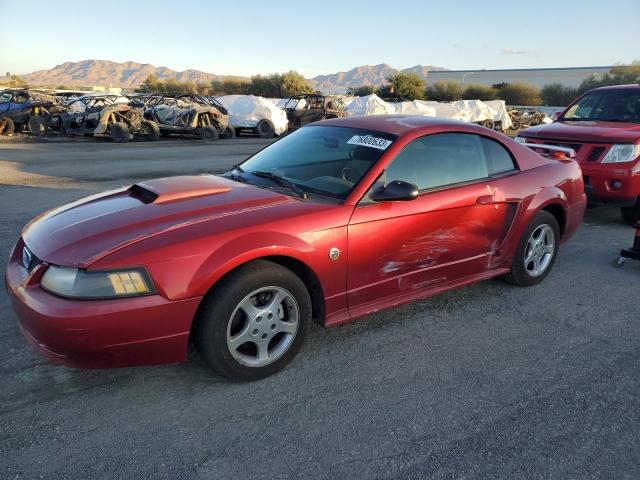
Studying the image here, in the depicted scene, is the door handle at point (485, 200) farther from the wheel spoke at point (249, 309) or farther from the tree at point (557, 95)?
the tree at point (557, 95)

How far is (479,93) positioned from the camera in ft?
180

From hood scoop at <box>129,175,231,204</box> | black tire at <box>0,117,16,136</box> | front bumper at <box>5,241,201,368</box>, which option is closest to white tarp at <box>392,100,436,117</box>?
black tire at <box>0,117,16,136</box>

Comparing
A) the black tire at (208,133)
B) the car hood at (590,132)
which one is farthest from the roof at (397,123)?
the black tire at (208,133)

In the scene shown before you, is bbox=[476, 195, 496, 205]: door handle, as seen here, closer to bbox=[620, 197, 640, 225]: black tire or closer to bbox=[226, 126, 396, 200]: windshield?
bbox=[226, 126, 396, 200]: windshield

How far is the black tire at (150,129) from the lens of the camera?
55.9 ft

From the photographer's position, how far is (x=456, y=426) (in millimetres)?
2572

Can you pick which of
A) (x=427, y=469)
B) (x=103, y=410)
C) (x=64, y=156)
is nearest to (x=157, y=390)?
(x=103, y=410)

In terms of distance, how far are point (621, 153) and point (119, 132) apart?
566 inches

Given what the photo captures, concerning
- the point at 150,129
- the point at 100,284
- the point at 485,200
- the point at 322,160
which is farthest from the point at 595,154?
the point at 150,129

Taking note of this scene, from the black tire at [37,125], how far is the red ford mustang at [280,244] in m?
16.1

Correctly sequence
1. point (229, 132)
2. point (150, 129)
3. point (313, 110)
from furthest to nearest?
point (313, 110)
point (229, 132)
point (150, 129)

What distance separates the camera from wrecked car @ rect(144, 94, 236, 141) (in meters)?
17.7

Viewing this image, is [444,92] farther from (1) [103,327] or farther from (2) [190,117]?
(1) [103,327]

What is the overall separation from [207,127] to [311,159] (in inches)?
594
